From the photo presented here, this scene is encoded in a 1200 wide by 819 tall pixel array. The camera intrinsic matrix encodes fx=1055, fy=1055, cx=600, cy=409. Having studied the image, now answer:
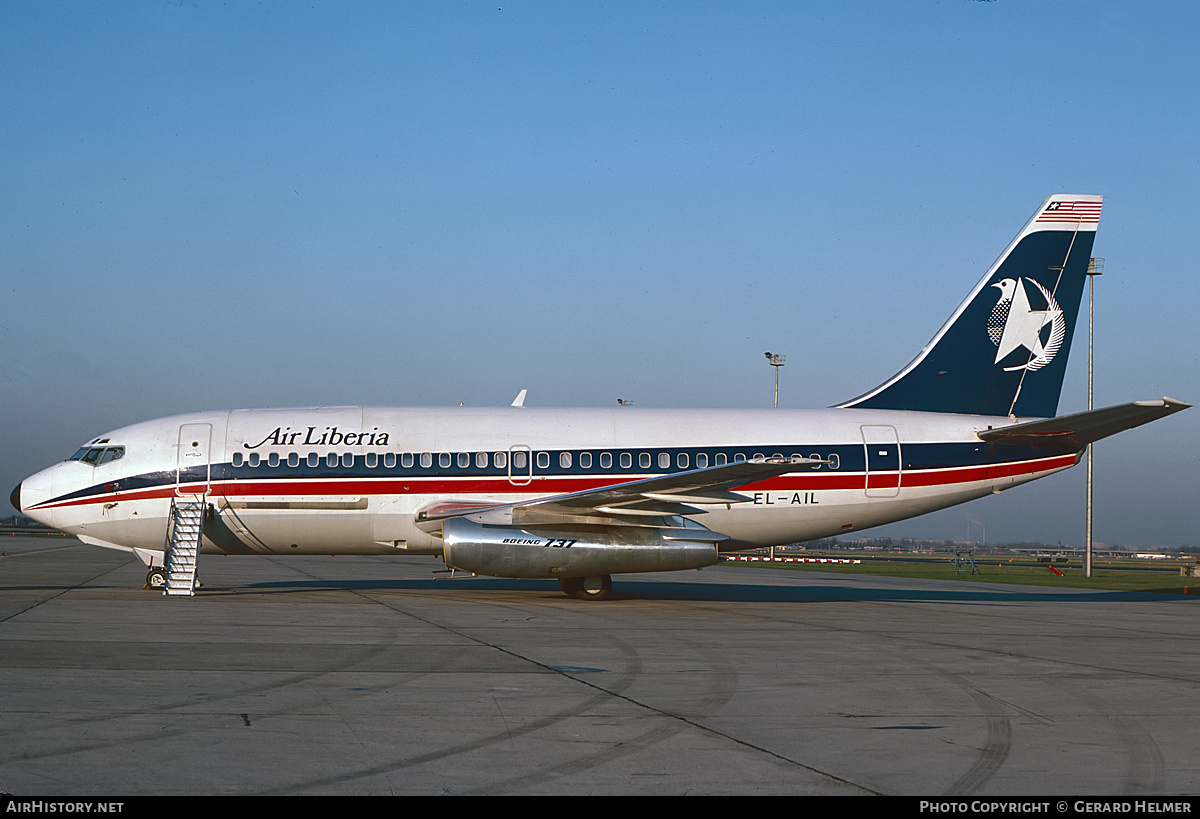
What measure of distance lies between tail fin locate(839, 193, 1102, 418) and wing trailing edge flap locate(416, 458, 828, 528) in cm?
513

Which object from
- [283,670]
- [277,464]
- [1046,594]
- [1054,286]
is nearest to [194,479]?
[277,464]

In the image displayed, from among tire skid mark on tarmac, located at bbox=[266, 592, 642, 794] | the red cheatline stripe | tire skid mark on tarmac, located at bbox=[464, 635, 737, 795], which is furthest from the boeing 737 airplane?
tire skid mark on tarmac, located at bbox=[464, 635, 737, 795]

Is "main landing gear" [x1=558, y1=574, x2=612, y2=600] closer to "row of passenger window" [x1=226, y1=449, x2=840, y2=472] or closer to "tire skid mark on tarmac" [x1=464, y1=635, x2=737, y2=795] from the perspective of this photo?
"row of passenger window" [x1=226, y1=449, x2=840, y2=472]

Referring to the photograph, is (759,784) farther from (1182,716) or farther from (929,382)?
(929,382)

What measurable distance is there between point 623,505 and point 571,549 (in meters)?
1.37

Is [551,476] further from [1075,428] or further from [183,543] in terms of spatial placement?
[1075,428]

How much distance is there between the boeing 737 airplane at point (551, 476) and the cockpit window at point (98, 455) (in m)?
0.05

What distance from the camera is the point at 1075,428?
857 inches

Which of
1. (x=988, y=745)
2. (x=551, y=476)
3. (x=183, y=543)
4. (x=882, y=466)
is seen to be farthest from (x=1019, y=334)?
(x=183, y=543)

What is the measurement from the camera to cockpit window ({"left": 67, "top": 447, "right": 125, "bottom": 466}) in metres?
21.8

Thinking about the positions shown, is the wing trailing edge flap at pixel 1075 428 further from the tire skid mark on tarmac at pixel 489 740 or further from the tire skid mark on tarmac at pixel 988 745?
the tire skid mark on tarmac at pixel 489 740

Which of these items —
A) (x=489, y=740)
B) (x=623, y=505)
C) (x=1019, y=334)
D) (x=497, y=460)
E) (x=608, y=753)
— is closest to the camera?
(x=608, y=753)

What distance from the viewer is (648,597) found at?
23328 millimetres

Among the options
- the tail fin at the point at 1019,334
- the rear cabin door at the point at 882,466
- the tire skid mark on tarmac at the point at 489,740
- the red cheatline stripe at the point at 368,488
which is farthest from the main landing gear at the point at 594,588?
the tire skid mark on tarmac at the point at 489,740
